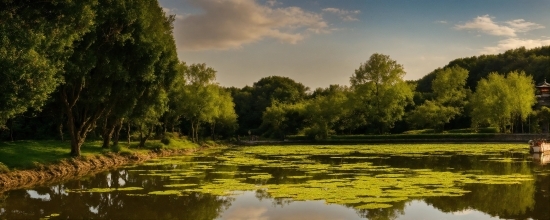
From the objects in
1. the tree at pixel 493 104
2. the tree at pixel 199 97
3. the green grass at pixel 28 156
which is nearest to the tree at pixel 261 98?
the tree at pixel 199 97

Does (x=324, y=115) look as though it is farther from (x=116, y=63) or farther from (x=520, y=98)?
(x=116, y=63)

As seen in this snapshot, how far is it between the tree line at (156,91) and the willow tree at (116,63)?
0.07 meters

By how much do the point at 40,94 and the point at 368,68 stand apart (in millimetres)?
60232

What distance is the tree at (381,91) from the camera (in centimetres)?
7150

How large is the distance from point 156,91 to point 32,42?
17575mm

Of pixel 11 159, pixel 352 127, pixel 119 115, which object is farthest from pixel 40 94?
pixel 352 127

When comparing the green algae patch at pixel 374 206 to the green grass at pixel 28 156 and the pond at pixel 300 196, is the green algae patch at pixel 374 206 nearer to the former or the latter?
the pond at pixel 300 196

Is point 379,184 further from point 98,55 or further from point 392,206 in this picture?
point 98,55

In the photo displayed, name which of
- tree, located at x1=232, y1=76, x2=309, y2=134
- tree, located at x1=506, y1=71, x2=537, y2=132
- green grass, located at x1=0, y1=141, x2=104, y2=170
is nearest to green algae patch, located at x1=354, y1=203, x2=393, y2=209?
green grass, located at x1=0, y1=141, x2=104, y2=170

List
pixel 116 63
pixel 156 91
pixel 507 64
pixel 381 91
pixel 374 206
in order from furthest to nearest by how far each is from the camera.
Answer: pixel 507 64 → pixel 381 91 → pixel 156 91 → pixel 116 63 → pixel 374 206

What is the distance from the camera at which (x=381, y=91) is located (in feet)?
239

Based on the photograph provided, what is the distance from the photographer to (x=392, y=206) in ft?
46.5

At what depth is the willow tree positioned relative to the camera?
25219mm

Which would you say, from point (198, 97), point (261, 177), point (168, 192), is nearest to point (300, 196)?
point (168, 192)
